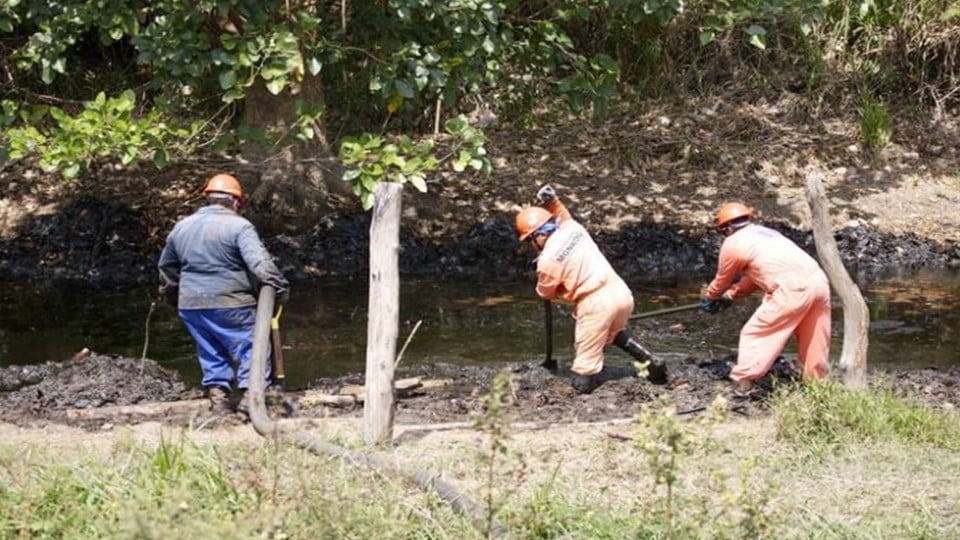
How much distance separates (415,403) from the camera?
29.9 feet

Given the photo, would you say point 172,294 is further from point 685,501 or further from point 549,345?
point 685,501

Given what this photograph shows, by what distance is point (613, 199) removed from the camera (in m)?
15.8

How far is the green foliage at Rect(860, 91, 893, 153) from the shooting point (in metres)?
16.9

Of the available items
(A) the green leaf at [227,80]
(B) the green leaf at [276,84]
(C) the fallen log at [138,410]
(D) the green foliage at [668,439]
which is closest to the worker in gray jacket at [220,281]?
(C) the fallen log at [138,410]

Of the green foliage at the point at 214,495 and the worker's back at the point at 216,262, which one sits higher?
the worker's back at the point at 216,262

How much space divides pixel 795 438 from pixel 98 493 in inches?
149

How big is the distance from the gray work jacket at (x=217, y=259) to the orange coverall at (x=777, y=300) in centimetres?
310

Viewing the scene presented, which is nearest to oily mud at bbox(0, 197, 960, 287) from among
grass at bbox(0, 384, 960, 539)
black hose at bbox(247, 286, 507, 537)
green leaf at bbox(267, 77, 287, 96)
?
green leaf at bbox(267, 77, 287, 96)

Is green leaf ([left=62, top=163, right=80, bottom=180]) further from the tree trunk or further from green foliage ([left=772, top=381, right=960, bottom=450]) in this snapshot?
green foliage ([left=772, top=381, right=960, bottom=450])

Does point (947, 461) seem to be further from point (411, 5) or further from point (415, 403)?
point (411, 5)

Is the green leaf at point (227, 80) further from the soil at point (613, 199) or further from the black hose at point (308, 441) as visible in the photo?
the soil at point (613, 199)

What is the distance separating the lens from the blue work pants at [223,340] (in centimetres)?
870

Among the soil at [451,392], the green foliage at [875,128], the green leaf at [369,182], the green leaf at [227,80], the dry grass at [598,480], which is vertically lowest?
the soil at [451,392]

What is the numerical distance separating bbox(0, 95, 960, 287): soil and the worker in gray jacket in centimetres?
522
